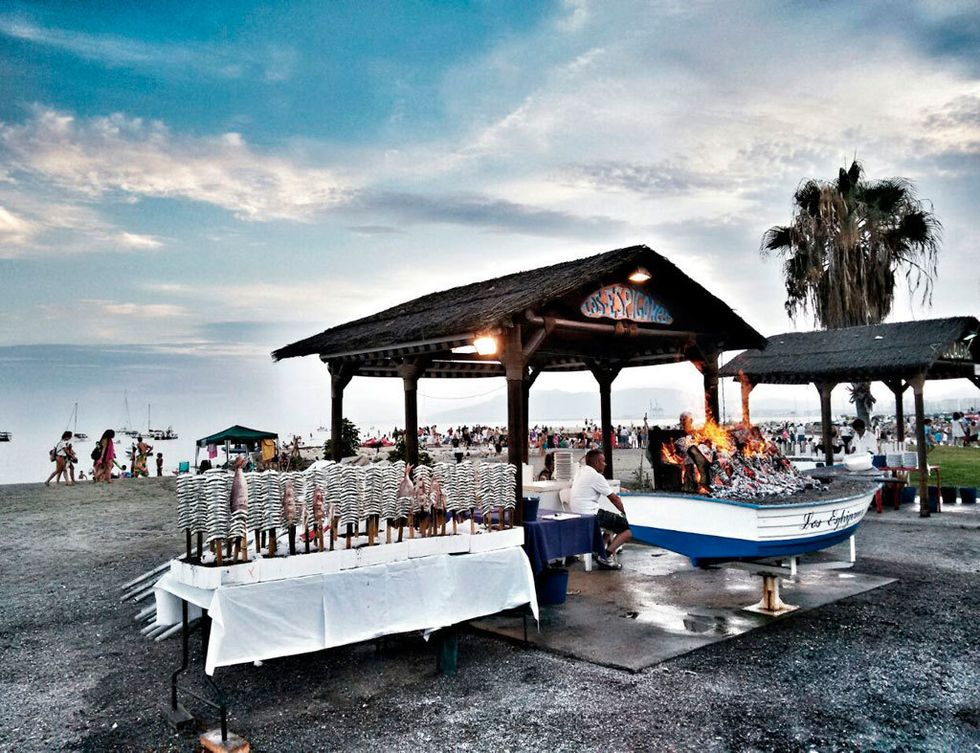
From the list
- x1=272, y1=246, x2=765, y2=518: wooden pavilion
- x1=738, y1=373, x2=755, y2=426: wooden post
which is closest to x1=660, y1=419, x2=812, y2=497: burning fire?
x1=272, y1=246, x2=765, y2=518: wooden pavilion

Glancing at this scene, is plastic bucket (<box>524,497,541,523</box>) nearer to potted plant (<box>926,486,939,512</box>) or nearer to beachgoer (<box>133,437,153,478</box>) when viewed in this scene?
potted plant (<box>926,486,939,512</box>)

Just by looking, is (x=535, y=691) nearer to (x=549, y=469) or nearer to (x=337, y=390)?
(x=549, y=469)

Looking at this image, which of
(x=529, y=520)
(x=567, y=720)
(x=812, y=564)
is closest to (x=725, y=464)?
(x=529, y=520)

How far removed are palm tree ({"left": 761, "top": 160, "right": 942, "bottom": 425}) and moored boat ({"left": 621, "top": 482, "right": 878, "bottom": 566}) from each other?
19.7m

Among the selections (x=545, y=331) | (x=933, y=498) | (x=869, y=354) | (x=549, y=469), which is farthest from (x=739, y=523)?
(x=933, y=498)

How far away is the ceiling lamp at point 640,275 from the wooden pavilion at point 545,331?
1cm

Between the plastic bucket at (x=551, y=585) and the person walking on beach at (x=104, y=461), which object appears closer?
the plastic bucket at (x=551, y=585)

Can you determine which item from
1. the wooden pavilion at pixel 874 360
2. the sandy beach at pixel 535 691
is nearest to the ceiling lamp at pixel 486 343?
the sandy beach at pixel 535 691

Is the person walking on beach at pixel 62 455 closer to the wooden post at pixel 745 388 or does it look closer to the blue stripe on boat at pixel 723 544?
the blue stripe on boat at pixel 723 544

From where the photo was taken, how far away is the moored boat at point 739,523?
7.03m

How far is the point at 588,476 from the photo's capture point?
9.08m

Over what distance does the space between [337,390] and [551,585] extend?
22.0 ft

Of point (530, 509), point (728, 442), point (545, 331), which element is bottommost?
point (530, 509)

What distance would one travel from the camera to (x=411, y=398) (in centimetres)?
1352
